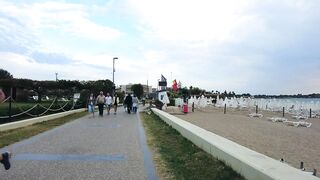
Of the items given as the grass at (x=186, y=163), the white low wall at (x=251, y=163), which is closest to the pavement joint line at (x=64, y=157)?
the grass at (x=186, y=163)

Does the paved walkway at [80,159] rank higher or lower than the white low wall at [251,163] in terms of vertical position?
lower

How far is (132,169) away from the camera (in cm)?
962

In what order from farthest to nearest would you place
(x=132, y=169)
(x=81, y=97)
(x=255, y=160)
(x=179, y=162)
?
(x=81, y=97) → (x=179, y=162) → (x=132, y=169) → (x=255, y=160)

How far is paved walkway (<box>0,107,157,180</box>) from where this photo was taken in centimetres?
892

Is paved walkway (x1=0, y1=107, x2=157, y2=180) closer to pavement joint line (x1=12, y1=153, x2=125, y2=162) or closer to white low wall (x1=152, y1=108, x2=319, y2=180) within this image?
pavement joint line (x1=12, y1=153, x2=125, y2=162)

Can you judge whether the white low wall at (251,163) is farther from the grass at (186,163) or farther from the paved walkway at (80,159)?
the paved walkway at (80,159)

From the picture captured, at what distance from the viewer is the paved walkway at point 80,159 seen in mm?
8922

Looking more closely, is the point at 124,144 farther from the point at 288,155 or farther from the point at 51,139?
the point at 288,155

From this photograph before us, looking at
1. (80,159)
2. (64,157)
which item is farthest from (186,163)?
(64,157)

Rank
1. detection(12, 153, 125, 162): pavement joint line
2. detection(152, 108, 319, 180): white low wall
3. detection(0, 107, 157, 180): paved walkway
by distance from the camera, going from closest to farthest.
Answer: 1. detection(152, 108, 319, 180): white low wall
2. detection(0, 107, 157, 180): paved walkway
3. detection(12, 153, 125, 162): pavement joint line

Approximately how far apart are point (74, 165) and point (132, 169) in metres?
1.28

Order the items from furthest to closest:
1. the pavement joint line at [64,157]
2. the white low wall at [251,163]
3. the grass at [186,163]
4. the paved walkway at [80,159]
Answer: the pavement joint line at [64,157], the paved walkway at [80,159], the grass at [186,163], the white low wall at [251,163]

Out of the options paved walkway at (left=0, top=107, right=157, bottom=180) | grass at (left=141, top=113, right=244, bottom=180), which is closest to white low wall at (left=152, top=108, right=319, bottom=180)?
grass at (left=141, top=113, right=244, bottom=180)

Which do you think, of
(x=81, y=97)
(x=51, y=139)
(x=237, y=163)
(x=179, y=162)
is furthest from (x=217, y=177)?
(x=81, y=97)
